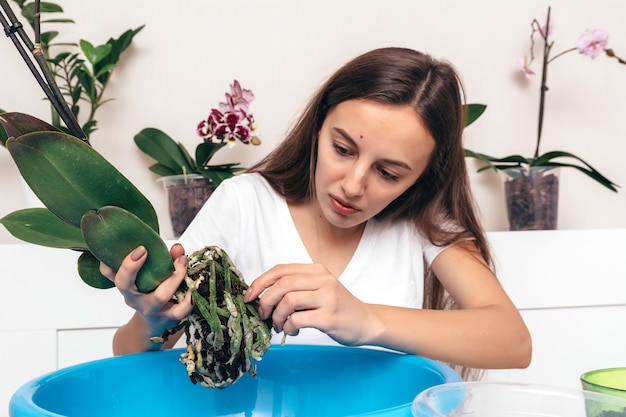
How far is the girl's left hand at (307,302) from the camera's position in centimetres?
59

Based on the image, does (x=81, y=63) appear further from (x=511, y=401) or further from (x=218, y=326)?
(x=511, y=401)

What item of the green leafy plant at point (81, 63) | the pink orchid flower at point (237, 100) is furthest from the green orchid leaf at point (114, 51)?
the pink orchid flower at point (237, 100)

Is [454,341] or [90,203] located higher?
[90,203]

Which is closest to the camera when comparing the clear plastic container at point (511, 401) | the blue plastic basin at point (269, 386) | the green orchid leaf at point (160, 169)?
the clear plastic container at point (511, 401)

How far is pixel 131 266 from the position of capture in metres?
0.51

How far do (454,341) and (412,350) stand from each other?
3.4 inches

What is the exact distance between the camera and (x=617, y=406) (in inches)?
14.9

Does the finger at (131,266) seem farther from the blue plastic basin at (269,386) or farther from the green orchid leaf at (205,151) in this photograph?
the green orchid leaf at (205,151)

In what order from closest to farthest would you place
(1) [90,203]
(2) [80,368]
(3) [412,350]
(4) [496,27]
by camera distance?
(1) [90,203]
(2) [80,368]
(3) [412,350]
(4) [496,27]

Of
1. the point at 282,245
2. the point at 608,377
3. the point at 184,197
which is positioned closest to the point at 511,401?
the point at 608,377

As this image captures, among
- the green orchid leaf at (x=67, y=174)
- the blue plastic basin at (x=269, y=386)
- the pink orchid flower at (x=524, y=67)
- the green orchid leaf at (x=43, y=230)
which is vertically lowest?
the blue plastic basin at (x=269, y=386)

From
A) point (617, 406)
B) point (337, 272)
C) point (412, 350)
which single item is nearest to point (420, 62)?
point (337, 272)

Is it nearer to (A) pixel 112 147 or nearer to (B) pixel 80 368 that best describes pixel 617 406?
(B) pixel 80 368

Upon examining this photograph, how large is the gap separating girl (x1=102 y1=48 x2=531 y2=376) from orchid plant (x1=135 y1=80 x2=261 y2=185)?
0.17 metres
